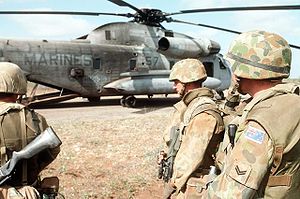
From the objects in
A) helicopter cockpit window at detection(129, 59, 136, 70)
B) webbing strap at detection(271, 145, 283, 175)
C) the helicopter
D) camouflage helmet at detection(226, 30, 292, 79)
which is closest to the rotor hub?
the helicopter

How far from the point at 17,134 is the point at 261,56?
172 cm

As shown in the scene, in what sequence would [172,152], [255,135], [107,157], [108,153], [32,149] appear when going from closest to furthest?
[255,135] < [32,149] < [172,152] < [107,157] < [108,153]

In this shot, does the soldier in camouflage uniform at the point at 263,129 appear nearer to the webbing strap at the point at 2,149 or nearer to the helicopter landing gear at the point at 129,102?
the webbing strap at the point at 2,149

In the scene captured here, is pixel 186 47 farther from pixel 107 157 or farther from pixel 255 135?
pixel 255 135

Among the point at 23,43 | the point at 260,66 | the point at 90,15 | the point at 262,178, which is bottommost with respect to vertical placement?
the point at 23,43

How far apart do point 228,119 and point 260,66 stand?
1.12 m

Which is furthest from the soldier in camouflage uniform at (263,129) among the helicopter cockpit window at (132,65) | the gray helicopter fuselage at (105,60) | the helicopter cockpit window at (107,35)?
the helicopter cockpit window at (107,35)

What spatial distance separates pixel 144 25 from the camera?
15.3 m

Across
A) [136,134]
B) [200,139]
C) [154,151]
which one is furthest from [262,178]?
[136,134]

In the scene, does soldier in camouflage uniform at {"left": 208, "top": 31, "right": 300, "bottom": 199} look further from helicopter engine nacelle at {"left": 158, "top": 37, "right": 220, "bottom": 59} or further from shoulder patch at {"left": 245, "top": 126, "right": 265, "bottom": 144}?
helicopter engine nacelle at {"left": 158, "top": 37, "right": 220, "bottom": 59}

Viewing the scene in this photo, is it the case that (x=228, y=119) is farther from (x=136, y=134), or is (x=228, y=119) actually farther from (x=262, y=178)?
(x=136, y=134)

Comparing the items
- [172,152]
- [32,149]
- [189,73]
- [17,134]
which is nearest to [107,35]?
[189,73]

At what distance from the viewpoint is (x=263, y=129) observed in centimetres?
179

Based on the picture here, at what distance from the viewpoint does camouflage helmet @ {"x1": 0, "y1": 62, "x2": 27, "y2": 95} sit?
2975 mm
